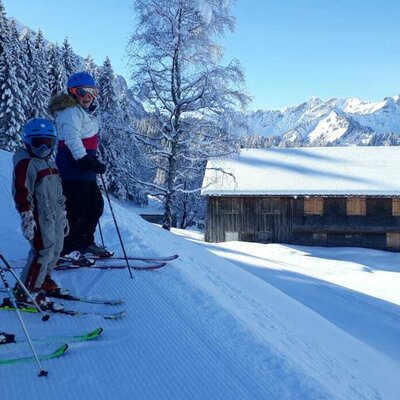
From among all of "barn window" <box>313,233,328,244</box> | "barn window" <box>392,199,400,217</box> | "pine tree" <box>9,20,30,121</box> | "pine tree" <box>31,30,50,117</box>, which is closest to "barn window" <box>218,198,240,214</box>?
"barn window" <box>313,233,328,244</box>

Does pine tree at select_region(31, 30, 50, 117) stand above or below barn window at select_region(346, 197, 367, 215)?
above

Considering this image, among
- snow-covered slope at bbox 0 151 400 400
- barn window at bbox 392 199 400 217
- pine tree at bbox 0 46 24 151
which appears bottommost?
barn window at bbox 392 199 400 217

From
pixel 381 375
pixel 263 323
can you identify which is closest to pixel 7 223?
pixel 263 323

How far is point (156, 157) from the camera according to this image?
17844mm

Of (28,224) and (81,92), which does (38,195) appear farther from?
(81,92)

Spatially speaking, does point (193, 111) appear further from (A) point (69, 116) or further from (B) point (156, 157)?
(A) point (69, 116)

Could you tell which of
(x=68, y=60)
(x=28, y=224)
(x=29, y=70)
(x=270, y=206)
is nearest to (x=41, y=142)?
(x=28, y=224)

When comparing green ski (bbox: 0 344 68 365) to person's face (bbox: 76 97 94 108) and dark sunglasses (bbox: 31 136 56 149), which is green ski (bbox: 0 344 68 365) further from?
person's face (bbox: 76 97 94 108)

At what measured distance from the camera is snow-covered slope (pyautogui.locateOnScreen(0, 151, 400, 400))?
270 centimetres

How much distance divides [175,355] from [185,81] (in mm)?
15029

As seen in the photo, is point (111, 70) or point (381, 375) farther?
point (111, 70)

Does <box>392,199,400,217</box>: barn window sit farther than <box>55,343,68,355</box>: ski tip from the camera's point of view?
Yes

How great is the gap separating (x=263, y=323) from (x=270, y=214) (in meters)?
22.8

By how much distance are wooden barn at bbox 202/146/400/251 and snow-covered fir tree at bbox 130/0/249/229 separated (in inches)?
323
